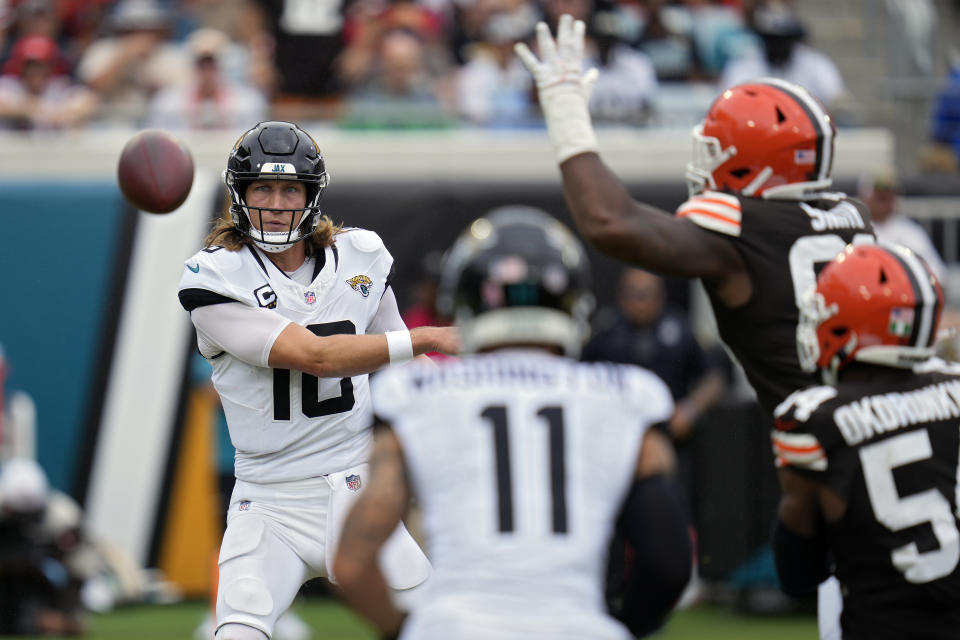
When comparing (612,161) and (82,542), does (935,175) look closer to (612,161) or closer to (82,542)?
(612,161)

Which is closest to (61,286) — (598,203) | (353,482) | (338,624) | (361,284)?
(338,624)

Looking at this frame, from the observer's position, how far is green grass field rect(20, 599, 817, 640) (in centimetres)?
884

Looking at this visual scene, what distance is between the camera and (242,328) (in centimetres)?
474

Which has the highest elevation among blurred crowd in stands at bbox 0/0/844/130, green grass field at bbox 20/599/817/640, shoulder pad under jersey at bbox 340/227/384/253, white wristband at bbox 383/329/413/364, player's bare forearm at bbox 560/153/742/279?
Result: blurred crowd in stands at bbox 0/0/844/130

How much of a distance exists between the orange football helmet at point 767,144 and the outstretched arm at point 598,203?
288 mm

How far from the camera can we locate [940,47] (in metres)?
13.0

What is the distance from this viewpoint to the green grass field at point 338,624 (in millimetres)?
8836

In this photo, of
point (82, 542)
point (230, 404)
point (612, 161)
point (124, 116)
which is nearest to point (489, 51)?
point (612, 161)

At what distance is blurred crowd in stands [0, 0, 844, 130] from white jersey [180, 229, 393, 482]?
596 centimetres

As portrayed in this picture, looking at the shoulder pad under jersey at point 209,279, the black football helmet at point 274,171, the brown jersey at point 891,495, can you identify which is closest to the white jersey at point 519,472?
the brown jersey at point 891,495

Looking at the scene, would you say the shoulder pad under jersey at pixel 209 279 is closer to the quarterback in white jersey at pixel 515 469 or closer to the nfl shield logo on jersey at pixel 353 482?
the nfl shield logo on jersey at pixel 353 482

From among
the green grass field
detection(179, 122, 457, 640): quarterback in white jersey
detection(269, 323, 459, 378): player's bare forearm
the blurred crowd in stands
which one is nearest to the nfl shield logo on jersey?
detection(179, 122, 457, 640): quarterback in white jersey

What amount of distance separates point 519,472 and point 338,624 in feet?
21.6

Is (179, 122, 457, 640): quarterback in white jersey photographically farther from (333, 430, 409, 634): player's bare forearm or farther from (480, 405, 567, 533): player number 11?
(480, 405, 567, 533): player number 11
